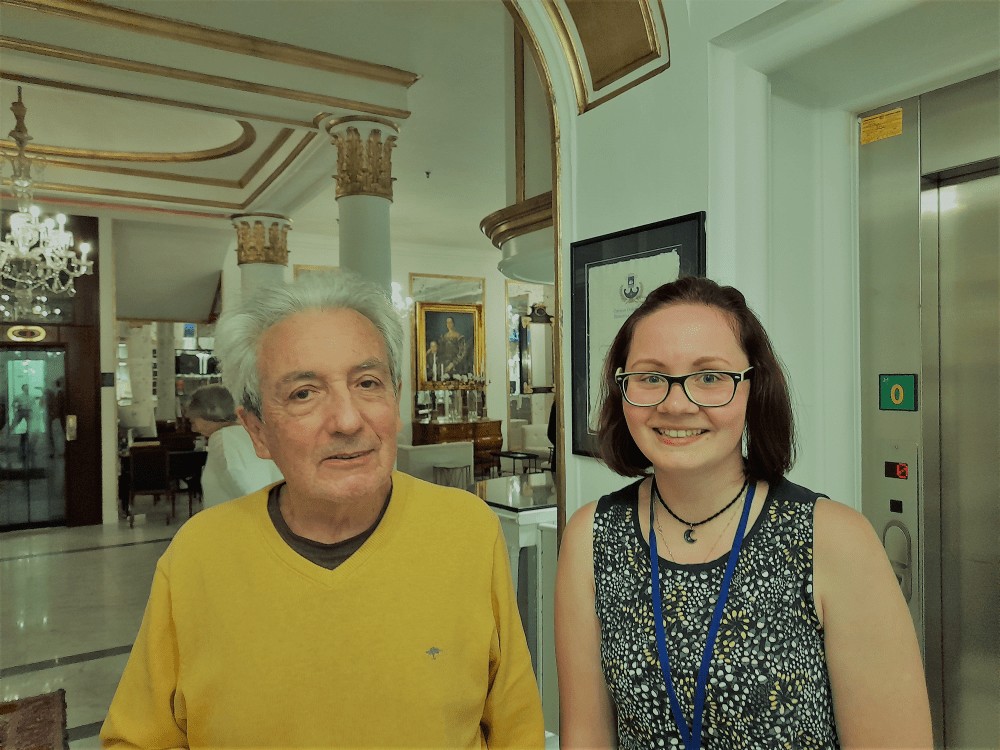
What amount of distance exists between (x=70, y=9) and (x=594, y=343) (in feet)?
12.2

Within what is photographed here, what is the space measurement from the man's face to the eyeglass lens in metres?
0.46

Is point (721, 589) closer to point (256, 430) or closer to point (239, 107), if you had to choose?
point (256, 430)

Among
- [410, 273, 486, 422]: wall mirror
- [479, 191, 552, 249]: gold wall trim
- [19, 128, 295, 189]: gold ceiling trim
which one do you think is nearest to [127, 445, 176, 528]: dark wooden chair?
[19, 128, 295, 189]: gold ceiling trim

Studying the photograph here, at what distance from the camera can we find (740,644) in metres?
1.17

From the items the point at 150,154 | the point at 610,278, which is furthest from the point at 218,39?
the point at 610,278

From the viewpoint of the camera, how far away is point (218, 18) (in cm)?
421

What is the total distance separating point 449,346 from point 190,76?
7.89m

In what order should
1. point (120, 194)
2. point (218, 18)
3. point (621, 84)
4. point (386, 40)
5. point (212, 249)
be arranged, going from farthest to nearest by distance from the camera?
point (212, 249)
point (120, 194)
point (386, 40)
point (218, 18)
point (621, 84)

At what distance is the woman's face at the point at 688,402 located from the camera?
119 centimetres

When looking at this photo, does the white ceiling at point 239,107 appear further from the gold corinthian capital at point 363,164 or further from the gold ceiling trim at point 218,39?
the gold corinthian capital at point 363,164

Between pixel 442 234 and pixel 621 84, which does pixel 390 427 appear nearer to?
pixel 621 84

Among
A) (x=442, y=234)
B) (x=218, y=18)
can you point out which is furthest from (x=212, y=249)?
(x=218, y=18)

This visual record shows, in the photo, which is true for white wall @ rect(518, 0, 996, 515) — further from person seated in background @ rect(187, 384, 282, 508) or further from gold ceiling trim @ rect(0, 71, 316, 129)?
gold ceiling trim @ rect(0, 71, 316, 129)

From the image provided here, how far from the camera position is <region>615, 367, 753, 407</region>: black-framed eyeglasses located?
1192 millimetres
